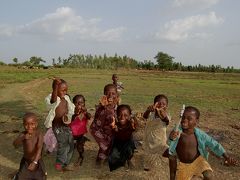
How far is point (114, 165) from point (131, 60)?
76.4m

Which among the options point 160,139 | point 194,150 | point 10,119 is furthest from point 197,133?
point 10,119

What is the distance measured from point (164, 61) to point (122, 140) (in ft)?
242

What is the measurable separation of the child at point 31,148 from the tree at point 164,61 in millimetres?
74724

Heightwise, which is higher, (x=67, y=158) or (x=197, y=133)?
(x=197, y=133)

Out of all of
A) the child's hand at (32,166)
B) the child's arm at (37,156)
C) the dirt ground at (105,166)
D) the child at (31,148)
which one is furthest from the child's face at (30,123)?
the dirt ground at (105,166)

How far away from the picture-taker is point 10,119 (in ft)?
32.4

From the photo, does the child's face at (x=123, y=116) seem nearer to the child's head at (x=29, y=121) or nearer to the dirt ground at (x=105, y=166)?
the dirt ground at (x=105, y=166)

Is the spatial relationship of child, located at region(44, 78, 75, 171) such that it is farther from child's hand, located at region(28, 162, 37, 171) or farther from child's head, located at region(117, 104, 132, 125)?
child's hand, located at region(28, 162, 37, 171)

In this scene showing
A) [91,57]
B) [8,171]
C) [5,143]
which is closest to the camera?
[8,171]

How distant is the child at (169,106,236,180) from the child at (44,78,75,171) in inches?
77.5

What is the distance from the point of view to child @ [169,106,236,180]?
4.51m

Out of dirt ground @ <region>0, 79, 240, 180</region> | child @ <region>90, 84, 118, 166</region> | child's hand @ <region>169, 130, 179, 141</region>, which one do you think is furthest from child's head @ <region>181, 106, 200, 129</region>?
child @ <region>90, 84, 118, 166</region>

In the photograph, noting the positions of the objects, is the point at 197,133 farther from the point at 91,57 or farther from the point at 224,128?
→ the point at 91,57

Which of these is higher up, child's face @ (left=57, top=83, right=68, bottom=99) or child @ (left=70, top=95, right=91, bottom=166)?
child's face @ (left=57, top=83, right=68, bottom=99)
